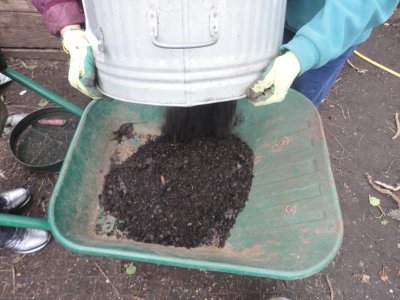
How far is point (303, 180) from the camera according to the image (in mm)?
1097

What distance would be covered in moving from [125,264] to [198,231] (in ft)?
1.67

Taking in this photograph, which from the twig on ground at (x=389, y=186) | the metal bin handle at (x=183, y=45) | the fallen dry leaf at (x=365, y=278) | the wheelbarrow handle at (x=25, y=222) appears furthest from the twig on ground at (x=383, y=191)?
the wheelbarrow handle at (x=25, y=222)

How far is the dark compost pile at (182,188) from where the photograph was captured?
1.20 meters

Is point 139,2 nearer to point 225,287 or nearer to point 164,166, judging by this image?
point 164,166

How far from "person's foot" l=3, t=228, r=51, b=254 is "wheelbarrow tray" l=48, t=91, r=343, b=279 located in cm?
55

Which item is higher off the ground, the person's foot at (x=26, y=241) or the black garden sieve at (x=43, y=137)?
the black garden sieve at (x=43, y=137)

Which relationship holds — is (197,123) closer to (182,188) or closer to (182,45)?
(182,188)

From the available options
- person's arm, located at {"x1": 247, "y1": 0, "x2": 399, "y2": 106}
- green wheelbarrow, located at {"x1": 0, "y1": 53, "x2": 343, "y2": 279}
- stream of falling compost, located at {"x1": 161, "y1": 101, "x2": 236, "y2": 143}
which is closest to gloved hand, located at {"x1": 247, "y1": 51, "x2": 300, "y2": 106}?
person's arm, located at {"x1": 247, "y1": 0, "x2": 399, "y2": 106}

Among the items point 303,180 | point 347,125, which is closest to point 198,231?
point 303,180

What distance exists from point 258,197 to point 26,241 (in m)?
1.06

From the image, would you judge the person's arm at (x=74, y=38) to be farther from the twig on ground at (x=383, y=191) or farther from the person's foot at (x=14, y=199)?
the twig on ground at (x=383, y=191)

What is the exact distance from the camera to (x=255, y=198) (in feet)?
4.11

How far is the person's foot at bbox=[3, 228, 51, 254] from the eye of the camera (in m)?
1.50

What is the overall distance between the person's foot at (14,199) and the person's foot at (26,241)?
0.41ft
